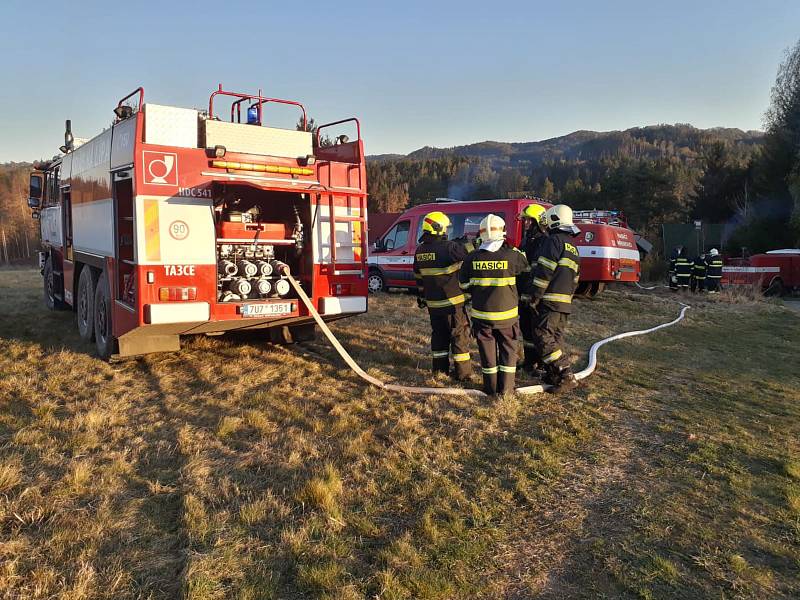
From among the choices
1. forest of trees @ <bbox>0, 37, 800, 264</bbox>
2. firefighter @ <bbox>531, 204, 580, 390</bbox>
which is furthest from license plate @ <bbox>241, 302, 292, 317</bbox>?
forest of trees @ <bbox>0, 37, 800, 264</bbox>

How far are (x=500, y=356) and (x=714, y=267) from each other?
13715 millimetres

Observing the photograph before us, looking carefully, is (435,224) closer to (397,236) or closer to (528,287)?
(528,287)

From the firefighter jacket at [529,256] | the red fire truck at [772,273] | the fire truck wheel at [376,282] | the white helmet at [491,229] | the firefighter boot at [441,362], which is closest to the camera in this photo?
the white helmet at [491,229]

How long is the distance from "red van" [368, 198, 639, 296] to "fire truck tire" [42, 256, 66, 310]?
22.6 feet

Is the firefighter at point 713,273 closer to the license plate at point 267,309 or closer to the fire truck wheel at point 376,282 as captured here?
the fire truck wheel at point 376,282

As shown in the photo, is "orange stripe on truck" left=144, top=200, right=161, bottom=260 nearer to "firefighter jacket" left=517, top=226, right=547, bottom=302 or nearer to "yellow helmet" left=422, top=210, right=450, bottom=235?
"yellow helmet" left=422, top=210, right=450, bottom=235

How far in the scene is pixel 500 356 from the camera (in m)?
5.61

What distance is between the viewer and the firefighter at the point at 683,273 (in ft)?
57.6

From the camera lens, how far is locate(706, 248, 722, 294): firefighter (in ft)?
54.2

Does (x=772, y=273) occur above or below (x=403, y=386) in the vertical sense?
above

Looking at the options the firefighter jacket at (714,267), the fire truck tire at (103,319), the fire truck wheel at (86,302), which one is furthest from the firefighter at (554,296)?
the firefighter jacket at (714,267)

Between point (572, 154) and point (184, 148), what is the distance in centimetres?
11430

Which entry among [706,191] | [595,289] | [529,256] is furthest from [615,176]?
[529,256]

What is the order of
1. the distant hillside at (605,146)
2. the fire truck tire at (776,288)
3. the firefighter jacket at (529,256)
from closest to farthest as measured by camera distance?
the firefighter jacket at (529,256) → the fire truck tire at (776,288) → the distant hillside at (605,146)
